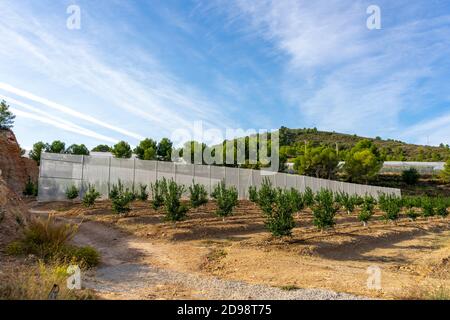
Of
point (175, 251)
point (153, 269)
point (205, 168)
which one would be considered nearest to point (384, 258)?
point (175, 251)

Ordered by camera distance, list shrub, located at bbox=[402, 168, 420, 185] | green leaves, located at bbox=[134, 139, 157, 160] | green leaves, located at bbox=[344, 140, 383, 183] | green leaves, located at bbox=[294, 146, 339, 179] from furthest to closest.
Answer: shrub, located at bbox=[402, 168, 420, 185] → green leaves, located at bbox=[344, 140, 383, 183] → green leaves, located at bbox=[294, 146, 339, 179] → green leaves, located at bbox=[134, 139, 157, 160]

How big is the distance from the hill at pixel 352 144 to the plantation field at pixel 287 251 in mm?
56562

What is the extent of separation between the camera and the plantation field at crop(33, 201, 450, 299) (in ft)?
24.1

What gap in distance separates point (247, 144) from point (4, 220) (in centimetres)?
3697

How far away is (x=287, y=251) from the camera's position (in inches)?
428

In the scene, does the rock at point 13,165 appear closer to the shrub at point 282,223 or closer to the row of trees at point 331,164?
the shrub at point 282,223

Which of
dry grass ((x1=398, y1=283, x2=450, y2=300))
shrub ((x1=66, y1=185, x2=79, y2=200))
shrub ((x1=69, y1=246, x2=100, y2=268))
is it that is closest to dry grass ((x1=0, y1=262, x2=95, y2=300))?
shrub ((x1=69, y1=246, x2=100, y2=268))

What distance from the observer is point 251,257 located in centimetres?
956

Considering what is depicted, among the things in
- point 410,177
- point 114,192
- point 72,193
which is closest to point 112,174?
point 72,193

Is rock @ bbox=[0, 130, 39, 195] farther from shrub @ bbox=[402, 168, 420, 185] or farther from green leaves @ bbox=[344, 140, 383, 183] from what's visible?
shrub @ bbox=[402, 168, 420, 185]

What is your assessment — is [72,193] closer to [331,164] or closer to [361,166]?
[331,164]

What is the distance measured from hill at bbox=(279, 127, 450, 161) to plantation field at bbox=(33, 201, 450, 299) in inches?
2227
